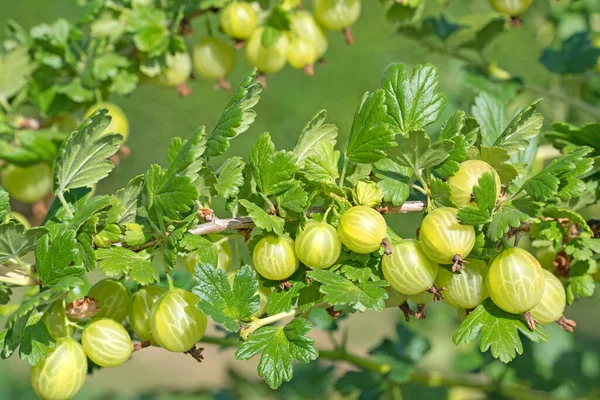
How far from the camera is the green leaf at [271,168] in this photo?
0.75 meters

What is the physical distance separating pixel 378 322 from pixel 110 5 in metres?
2.73


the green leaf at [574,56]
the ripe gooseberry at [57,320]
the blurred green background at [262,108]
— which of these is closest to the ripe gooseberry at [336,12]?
the green leaf at [574,56]

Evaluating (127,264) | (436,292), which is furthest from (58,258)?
(436,292)

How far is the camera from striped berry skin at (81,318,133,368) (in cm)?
81

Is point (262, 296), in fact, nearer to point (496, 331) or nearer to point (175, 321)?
point (175, 321)

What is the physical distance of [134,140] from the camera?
3.68 metres

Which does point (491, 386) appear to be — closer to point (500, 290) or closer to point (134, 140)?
point (500, 290)

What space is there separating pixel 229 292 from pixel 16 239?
24 cm

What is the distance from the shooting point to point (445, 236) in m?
0.72

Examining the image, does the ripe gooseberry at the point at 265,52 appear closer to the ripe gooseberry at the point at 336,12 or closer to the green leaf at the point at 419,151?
the ripe gooseberry at the point at 336,12

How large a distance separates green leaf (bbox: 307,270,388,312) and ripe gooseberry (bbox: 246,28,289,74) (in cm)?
63

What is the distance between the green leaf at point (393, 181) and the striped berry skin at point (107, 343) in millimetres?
352

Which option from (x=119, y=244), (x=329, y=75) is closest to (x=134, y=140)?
(x=329, y=75)

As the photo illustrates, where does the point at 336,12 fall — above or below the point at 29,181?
above
